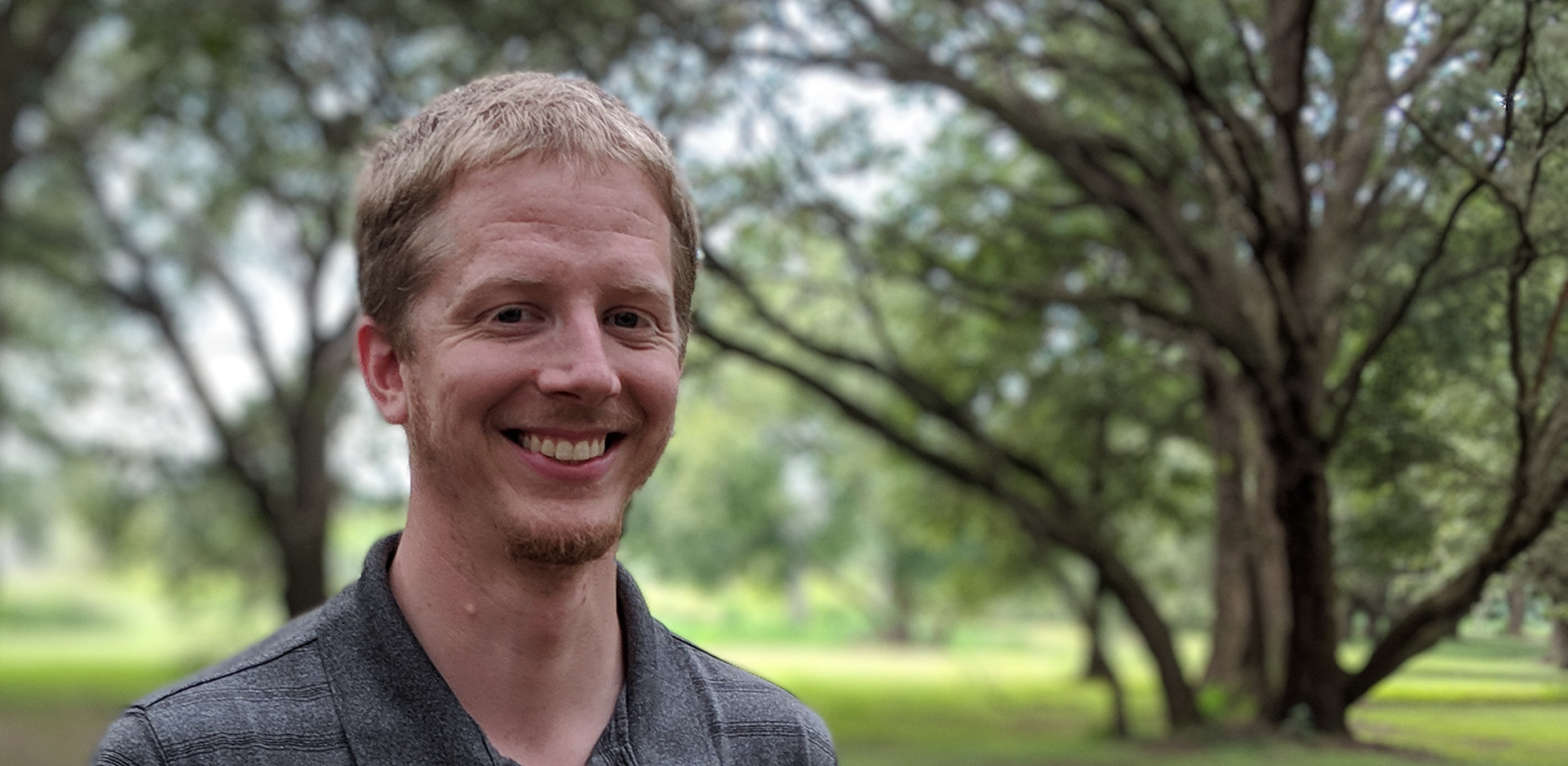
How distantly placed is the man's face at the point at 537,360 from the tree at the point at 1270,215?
1.95 meters

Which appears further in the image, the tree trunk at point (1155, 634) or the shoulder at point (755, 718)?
the tree trunk at point (1155, 634)

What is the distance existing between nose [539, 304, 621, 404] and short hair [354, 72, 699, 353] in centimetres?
18

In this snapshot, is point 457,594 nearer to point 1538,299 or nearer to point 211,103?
point 1538,299

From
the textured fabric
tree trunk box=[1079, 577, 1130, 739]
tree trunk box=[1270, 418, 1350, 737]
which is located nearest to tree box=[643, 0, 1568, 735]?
tree trunk box=[1270, 418, 1350, 737]

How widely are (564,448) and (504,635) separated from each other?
248 millimetres

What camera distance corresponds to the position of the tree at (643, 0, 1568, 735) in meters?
2.99

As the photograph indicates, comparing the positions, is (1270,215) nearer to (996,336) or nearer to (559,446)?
(559,446)

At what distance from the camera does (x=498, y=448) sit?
158cm

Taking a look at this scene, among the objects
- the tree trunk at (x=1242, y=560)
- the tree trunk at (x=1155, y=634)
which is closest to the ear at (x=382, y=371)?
the tree trunk at (x=1242, y=560)

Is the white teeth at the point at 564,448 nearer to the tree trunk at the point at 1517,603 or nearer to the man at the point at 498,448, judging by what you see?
the man at the point at 498,448

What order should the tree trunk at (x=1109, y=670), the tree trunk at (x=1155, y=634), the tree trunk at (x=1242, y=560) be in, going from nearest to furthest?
the tree trunk at (x=1242, y=560) → the tree trunk at (x=1155, y=634) → the tree trunk at (x=1109, y=670)

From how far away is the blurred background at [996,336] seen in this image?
3.24 meters

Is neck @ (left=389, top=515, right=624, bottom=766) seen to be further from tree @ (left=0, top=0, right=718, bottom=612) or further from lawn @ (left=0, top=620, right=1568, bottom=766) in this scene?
tree @ (left=0, top=0, right=718, bottom=612)

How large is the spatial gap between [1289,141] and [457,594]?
3319mm
